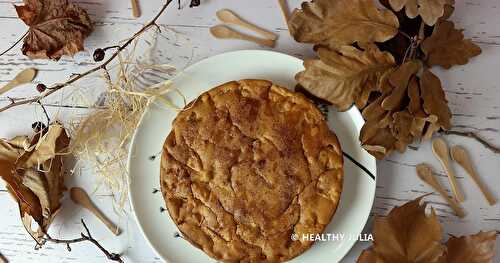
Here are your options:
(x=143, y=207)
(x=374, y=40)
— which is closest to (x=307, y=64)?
(x=374, y=40)

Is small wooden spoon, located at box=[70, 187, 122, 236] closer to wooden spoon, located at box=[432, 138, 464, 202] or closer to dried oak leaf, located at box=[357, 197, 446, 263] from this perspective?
dried oak leaf, located at box=[357, 197, 446, 263]

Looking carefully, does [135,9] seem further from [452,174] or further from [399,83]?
[452,174]

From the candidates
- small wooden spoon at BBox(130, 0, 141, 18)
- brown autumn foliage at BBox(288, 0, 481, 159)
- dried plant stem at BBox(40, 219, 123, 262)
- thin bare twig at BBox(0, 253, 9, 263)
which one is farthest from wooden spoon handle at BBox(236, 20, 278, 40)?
thin bare twig at BBox(0, 253, 9, 263)

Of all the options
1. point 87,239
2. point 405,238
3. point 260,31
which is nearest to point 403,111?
point 405,238

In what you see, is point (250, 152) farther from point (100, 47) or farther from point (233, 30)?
point (100, 47)

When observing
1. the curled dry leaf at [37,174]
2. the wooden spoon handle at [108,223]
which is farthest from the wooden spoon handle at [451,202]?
the curled dry leaf at [37,174]

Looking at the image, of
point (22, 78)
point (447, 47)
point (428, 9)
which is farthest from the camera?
point (22, 78)

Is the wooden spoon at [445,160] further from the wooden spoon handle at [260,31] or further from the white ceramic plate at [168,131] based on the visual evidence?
the wooden spoon handle at [260,31]

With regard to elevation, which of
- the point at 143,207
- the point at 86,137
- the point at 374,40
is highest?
the point at 374,40
